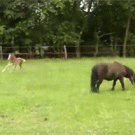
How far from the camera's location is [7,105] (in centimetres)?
747

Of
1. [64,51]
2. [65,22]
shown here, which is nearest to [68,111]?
[64,51]

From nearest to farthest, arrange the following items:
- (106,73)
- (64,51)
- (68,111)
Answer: (68,111), (106,73), (64,51)

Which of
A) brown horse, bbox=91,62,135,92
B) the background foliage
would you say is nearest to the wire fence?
the background foliage

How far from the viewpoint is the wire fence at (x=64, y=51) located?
1117 inches

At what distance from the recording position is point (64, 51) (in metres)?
29.8

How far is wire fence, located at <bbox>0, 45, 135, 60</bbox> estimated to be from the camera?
28378mm

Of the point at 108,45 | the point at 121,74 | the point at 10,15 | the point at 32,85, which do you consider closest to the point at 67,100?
the point at 121,74

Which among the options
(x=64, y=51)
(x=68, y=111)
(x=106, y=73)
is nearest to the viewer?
(x=68, y=111)

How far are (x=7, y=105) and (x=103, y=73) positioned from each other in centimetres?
305

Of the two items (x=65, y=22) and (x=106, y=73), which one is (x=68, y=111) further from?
(x=65, y=22)

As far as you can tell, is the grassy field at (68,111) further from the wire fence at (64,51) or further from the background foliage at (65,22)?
the background foliage at (65,22)

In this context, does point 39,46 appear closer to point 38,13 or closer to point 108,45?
point 38,13

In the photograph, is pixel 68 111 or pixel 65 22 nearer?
pixel 68 111

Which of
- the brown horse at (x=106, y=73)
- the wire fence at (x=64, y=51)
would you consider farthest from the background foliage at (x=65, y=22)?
the brown horse at (x=106, y=73)
